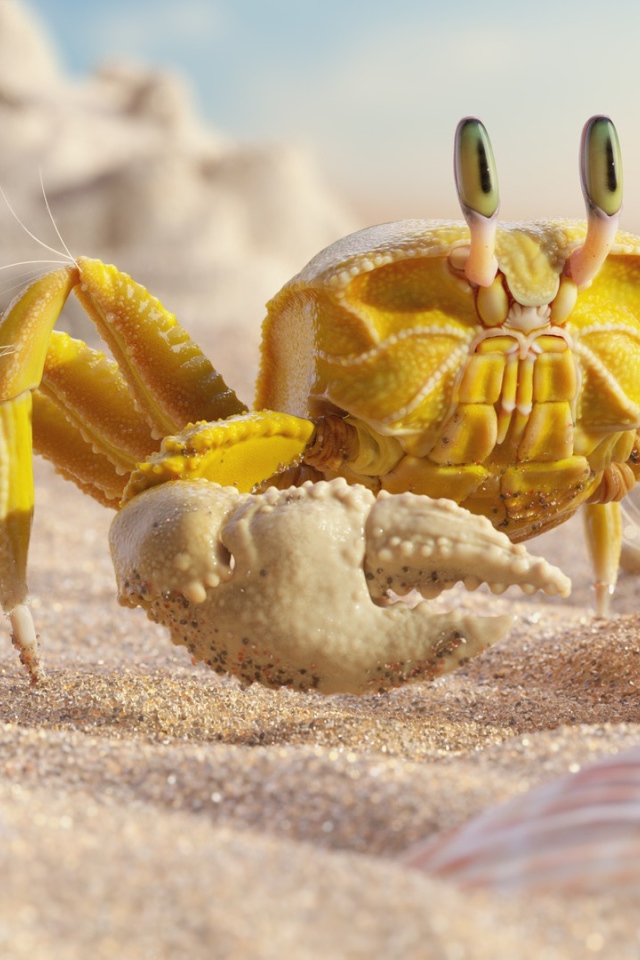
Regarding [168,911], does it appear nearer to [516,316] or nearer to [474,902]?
[474,902]

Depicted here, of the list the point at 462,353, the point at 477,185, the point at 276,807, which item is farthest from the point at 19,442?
the point at 276,807

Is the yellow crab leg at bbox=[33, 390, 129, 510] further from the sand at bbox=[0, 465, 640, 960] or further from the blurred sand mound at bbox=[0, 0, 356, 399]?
the blurred sand mound at bbox=[0, 0, 356, 399]

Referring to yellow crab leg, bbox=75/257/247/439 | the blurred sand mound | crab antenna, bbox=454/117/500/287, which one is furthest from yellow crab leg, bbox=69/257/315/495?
the blurred sand mound

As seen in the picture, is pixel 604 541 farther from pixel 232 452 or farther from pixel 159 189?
pixel 159 189

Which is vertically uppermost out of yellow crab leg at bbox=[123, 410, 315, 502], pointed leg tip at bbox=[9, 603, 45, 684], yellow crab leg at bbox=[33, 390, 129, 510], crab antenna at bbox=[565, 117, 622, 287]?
crab antenna at bbox=[565, 117, 622, 287]

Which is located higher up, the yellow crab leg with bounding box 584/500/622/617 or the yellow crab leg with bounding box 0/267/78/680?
the yellow crab leg with bounding box 0/267/78/680

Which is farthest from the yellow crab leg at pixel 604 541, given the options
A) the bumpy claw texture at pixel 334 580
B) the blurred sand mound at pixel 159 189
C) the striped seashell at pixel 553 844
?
the blurred sand mound at pixel 159 189

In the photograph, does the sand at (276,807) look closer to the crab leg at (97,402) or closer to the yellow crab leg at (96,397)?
the crab leg at (97,402)
